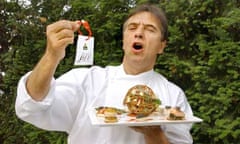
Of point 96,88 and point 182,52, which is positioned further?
point 182,52

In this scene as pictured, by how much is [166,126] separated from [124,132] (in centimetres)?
16

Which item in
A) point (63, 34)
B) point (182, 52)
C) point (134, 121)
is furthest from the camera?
point (182, 52)

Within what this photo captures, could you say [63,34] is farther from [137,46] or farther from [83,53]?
[137,46]

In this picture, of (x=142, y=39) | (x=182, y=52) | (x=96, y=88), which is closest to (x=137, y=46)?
(x=142, y=39)

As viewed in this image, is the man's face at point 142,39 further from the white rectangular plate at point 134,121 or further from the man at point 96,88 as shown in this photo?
the white rectangular plate at point 134,121

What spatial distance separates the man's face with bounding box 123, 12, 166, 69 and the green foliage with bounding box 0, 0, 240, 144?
1026mm

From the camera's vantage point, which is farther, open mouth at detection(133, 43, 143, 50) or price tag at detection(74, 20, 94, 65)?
open mouth at detection(133, 43, 143, 50)

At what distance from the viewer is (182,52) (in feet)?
9.45

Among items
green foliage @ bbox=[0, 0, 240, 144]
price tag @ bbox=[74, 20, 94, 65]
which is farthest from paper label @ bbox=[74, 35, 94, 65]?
green foliage @ bbox=[0, 0, 240, 144]

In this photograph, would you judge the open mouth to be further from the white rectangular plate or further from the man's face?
the white rectangular plate

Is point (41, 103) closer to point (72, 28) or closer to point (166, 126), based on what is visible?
point (72, 28)

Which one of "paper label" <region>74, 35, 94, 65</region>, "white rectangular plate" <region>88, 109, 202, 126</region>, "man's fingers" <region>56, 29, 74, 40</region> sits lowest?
"white rectangular plate" <region>88, 109, 202, 126</region>

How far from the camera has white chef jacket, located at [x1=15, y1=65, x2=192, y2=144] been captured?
1.39 metres

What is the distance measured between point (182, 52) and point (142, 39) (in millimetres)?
1339
